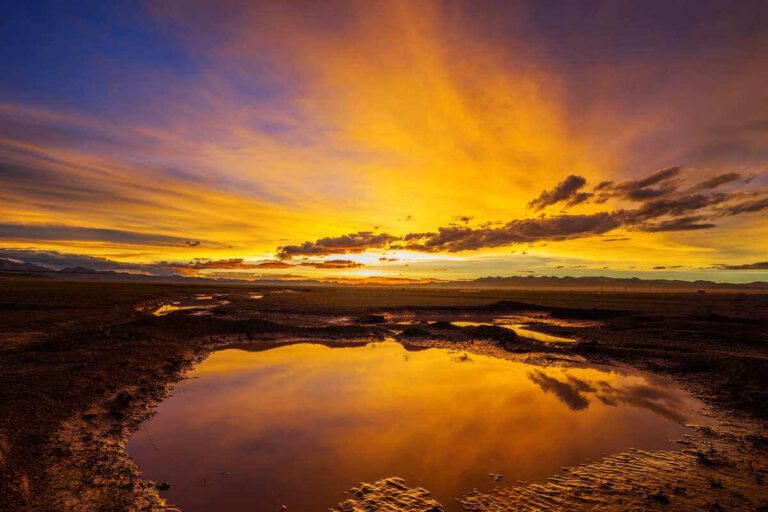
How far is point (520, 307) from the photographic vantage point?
64625mm

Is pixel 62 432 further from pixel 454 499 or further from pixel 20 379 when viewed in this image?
pixel 454 499

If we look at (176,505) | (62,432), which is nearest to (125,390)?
(62,432)

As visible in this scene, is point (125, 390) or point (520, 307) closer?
point (125, 390)

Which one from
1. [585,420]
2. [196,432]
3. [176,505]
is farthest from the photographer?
[585,420]

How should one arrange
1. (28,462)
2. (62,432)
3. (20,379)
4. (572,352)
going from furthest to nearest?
(572,352) < (20,379) < (62,432) < (28,462)

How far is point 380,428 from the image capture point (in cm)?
1208

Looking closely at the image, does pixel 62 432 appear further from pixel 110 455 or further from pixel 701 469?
pixel 701 469

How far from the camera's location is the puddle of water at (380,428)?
8.77m

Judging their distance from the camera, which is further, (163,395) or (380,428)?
(163,395)

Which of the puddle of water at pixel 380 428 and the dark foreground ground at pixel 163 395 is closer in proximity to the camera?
the dark foreground ground at pixel 163 395

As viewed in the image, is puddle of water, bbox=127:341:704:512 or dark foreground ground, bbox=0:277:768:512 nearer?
dark foreground ground, bbox=0:277:768:512

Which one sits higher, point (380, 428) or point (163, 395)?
point (380, 428)

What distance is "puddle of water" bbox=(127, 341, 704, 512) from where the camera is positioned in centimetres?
877

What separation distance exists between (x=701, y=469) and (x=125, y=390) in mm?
19359
